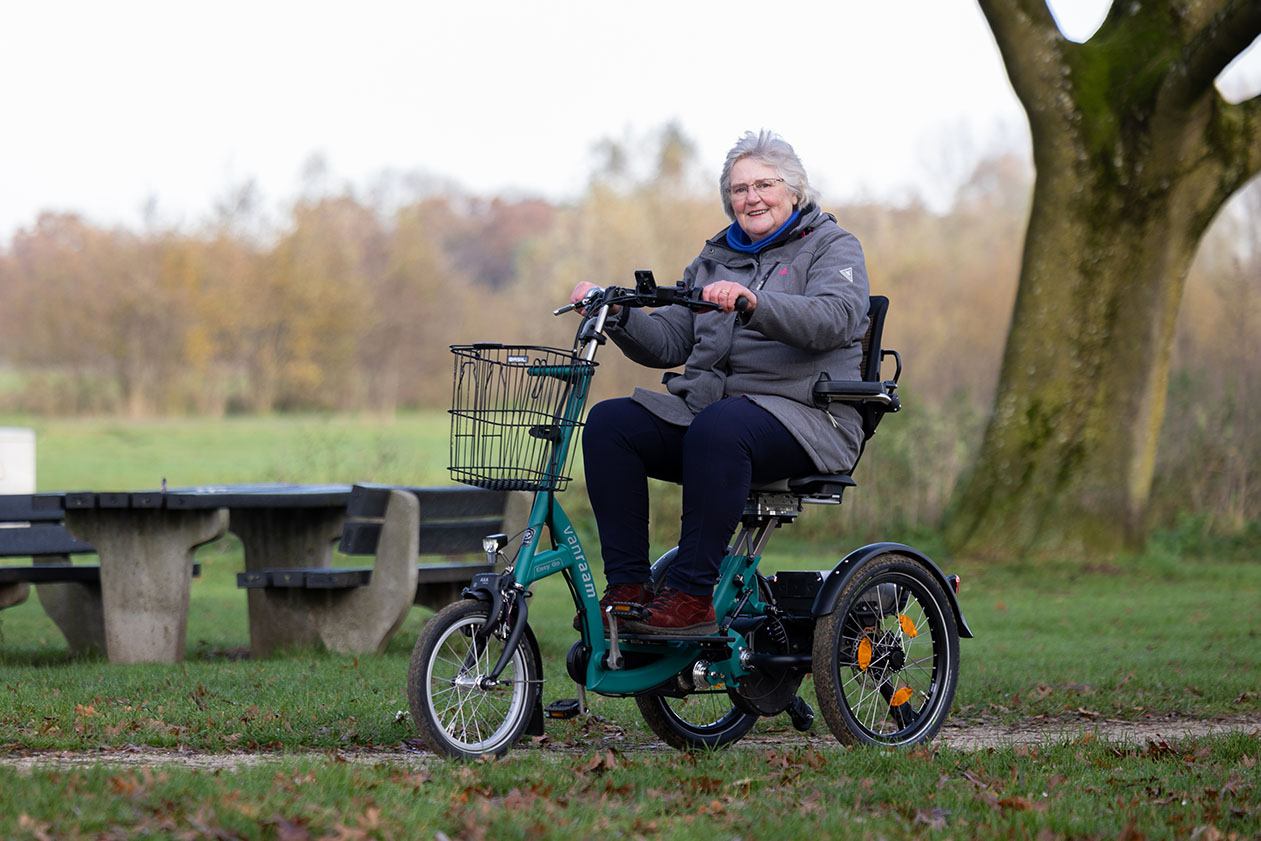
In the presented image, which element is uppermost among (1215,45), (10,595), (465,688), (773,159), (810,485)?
(1215,45)

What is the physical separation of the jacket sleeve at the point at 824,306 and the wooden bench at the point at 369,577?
329cm

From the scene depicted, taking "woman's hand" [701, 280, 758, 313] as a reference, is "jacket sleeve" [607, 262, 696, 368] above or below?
below

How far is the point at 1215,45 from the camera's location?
1209 cm

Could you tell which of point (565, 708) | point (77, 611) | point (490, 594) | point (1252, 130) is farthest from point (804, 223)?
point (1252, 130)

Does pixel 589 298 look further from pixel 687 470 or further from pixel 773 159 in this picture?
pixel 773 159

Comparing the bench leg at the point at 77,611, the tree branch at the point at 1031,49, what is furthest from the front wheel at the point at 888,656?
the tree branch at the point at 1031,49

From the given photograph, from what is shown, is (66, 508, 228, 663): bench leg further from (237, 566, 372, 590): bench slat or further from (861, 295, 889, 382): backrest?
(861, 295, 889, 382): backrest

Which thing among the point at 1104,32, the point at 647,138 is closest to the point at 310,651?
the point at 1104,32

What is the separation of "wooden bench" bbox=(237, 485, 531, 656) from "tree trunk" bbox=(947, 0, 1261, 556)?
21.1ft

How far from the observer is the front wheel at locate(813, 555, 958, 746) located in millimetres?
5254

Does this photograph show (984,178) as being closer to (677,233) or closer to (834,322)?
(677,233)

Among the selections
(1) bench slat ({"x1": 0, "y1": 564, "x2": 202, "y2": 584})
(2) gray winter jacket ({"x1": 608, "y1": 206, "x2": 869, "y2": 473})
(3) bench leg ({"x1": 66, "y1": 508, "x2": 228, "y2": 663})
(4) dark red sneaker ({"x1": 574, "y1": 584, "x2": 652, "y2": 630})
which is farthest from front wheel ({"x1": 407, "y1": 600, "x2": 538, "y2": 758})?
(1) bench slat ({"x1": 0, "y1": 564, "x2": 202, "y2": 584})

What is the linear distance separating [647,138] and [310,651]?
99.2 feet

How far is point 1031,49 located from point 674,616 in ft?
31.7
